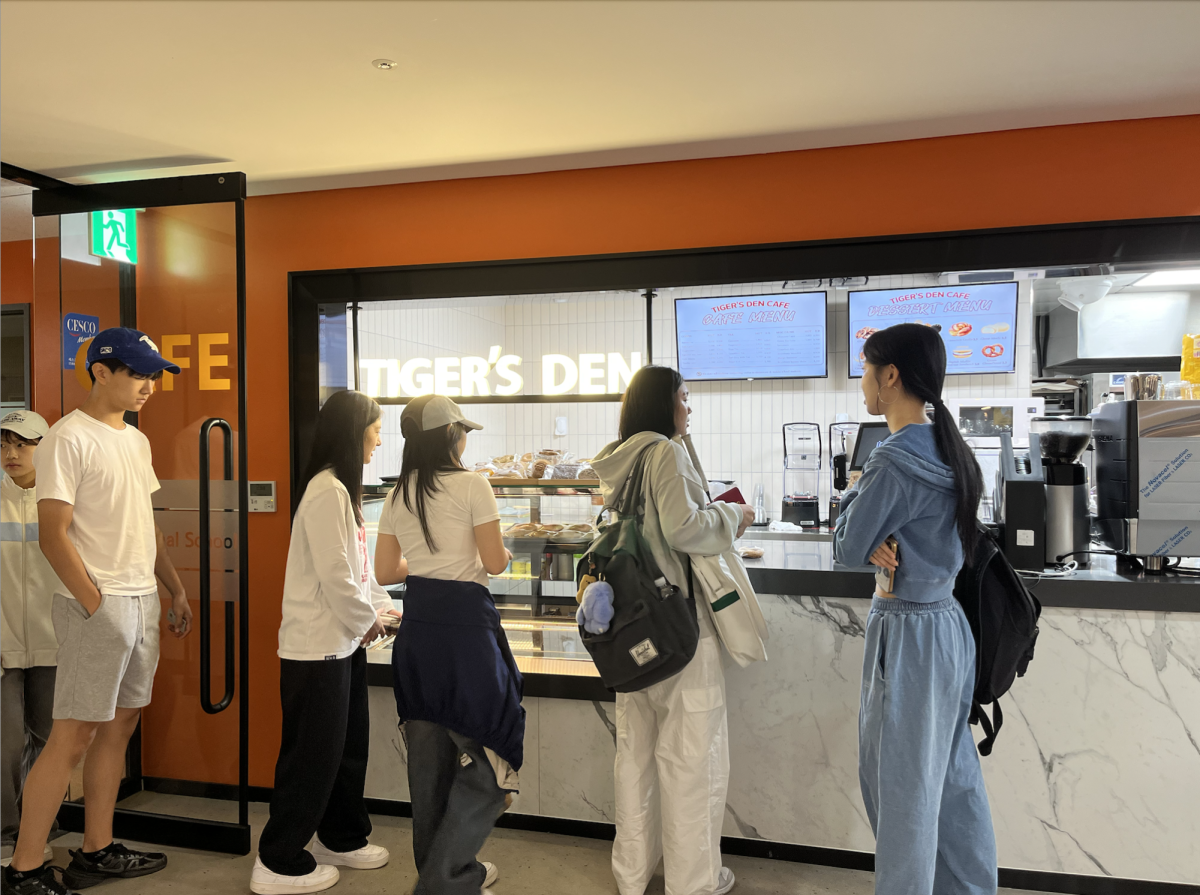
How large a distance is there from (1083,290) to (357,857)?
4864 millimetres

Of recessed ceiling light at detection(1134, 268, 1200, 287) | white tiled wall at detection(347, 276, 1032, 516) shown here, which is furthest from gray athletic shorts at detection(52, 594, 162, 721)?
recessed ceiling light at detection(1134, 268, 1200, 287)

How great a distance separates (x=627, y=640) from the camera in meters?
2.41

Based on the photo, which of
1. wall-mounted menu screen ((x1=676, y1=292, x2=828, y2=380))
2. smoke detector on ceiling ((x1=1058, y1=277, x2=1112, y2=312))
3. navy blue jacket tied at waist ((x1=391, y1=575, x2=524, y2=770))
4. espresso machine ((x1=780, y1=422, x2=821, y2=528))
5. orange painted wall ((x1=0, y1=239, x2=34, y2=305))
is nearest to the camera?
navy blue jacket tied at waist ((x1=391, y1=575, x2=524, y2=770))

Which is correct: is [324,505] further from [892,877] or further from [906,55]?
[906,55]

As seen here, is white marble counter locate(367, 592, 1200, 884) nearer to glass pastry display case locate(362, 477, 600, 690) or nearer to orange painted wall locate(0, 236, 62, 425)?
glass pastry display case locate(362, 477, 600, 690)

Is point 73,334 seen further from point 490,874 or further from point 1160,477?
point 1160,477

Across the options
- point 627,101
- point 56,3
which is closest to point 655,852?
point 627,101

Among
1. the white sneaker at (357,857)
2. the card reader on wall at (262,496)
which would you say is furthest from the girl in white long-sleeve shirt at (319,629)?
the card reader on wall at (262,496)

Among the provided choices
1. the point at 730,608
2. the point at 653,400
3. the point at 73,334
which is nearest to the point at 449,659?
the point at 730,608

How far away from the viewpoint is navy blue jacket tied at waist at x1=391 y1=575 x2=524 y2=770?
7.76 ft

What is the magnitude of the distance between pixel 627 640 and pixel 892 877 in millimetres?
929

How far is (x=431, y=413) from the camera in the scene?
7.79 ft

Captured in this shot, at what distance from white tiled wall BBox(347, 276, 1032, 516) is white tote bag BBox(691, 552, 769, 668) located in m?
2.60

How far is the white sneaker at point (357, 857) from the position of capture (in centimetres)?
288
